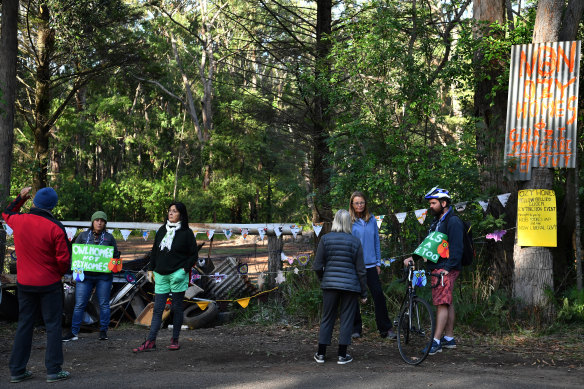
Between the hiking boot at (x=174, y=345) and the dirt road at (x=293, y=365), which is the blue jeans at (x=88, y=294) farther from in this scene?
the hiking boot at (x=174, y=345)

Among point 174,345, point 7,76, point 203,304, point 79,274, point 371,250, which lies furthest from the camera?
point 7,76

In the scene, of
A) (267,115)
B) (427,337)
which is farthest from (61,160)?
(427,337)

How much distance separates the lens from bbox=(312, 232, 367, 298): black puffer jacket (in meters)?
6.40

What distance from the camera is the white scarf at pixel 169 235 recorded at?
285 inches

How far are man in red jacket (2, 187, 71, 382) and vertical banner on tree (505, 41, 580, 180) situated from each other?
615cm

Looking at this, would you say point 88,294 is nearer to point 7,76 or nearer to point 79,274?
point 79,274

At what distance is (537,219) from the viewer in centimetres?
834

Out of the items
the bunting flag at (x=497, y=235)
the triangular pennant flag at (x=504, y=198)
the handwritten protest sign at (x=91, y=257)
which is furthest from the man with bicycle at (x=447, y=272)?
the handwritten protest sign at (x=91, y=257)

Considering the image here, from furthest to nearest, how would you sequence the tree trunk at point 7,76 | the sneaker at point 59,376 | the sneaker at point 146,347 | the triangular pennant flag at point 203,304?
the tree trunk at point 7,76
the triangular pennant flag at point 203,304
the sneaker at point 146,347
the sneaker at point 59,376

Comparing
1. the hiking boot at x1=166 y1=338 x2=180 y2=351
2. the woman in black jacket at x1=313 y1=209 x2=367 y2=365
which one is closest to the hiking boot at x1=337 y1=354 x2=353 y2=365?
the woman in black jacket at x1=313 y1=209 x2=367 y2=365

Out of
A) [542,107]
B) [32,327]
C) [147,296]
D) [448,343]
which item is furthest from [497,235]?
[32,327]

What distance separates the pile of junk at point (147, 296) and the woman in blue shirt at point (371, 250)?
2988 millimetres

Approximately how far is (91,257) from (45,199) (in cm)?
241

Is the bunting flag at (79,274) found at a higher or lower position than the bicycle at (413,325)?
higher
